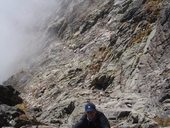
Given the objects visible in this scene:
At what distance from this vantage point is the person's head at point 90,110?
11.5m

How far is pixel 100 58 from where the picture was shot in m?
40.0

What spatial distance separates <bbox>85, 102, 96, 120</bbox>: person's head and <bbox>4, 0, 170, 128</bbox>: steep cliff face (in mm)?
12968

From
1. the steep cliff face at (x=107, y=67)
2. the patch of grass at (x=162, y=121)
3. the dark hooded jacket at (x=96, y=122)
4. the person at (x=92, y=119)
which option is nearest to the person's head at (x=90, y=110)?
the person at (x=92, y=119)

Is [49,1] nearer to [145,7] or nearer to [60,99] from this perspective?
[145,7]

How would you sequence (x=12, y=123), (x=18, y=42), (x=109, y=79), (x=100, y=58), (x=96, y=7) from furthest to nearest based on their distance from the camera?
(x=18, y=42), (x=96, y=7), (x=100, y=58), (x=109, y=79), (x=12, y=123)

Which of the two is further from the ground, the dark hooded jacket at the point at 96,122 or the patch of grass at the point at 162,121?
the dark hooded jacket at the point at 96,122

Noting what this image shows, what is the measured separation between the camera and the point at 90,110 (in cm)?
1149

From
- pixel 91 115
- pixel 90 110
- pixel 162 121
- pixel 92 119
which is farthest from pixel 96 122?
pixel 162 121

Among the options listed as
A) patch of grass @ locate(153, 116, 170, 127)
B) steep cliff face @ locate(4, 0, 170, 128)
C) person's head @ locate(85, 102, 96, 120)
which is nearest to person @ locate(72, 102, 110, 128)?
person's head @ locate(85, 102, 96, 120)

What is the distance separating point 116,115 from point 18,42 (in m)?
33.0

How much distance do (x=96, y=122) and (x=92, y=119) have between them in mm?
177

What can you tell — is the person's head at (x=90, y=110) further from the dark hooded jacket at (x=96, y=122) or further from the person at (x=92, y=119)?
the dark hooded jacket at (x=96, y=122)

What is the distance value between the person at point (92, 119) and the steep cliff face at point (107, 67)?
12697mm

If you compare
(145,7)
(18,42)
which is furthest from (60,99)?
(18,42)
